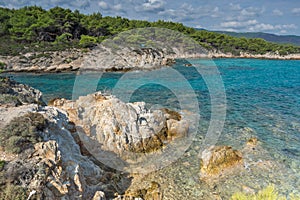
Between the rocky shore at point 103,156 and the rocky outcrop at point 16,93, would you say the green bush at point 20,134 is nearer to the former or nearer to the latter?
the rocky shore at point 103,156

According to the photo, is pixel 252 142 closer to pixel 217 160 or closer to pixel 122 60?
pixel 217 160

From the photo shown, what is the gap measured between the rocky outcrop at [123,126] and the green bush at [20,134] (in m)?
3.99

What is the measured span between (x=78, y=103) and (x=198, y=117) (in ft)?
27.0

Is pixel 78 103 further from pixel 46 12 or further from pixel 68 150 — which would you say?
pixel 46 12

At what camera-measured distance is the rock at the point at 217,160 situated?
400 inches

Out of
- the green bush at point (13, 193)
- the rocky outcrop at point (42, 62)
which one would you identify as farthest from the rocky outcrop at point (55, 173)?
the rocky outcrop at point (42, 62)

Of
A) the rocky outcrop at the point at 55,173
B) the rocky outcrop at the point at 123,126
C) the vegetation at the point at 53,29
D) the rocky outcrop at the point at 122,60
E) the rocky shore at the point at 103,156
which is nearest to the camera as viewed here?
the rocky outcrop at the point at 55,173

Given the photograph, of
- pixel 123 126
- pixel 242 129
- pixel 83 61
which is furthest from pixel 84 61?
pixel 242 129

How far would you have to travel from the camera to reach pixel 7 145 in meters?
6.53

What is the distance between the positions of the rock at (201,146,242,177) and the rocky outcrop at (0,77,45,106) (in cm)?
876

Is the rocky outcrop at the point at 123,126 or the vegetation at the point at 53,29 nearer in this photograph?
the rocky outcrop at the point at 123,126

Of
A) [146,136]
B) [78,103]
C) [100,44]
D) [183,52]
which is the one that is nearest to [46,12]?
[100,44]

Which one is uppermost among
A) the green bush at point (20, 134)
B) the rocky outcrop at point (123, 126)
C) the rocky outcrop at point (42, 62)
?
the rocky outcrop at point (42, 62)

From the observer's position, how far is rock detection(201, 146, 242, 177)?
400 inches
